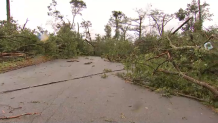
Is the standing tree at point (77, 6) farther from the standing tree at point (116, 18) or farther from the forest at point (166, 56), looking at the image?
the forest at point (166, 56)

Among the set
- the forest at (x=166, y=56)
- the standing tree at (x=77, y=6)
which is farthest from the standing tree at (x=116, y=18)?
the forest at (x=166, y=56)

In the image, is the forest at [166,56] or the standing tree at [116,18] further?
the standing tree at [116,18]

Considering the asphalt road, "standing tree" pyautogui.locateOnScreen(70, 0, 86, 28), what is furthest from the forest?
"standing tree" pyautogui.locateOnScreen(70, 0, 86, 28)

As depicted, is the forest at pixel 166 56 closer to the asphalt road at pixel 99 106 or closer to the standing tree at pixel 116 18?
the asphalt road at pixel 99 106

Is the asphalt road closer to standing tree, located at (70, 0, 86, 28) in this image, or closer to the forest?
the forest

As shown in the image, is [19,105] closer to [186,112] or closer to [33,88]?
[33,88]

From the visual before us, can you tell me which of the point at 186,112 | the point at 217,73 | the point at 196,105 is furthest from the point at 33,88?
the point at 217,73

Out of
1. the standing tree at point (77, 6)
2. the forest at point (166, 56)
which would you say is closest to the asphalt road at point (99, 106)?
the forest at point (166, 56)

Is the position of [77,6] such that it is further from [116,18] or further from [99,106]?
[99,106]

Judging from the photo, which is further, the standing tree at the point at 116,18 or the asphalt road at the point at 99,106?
the standing tree at the point at 116,18

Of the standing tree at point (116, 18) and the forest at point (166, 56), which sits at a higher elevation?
the standing tree at point (116, 18)

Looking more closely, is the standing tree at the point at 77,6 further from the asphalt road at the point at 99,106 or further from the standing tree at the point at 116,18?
the asphalt road at the point at 99,106

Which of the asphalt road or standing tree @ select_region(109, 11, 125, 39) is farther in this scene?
standing tree @ select_region(109, 11, 125, 39)

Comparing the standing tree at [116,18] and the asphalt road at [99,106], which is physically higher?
the standing tree at [116,18]
